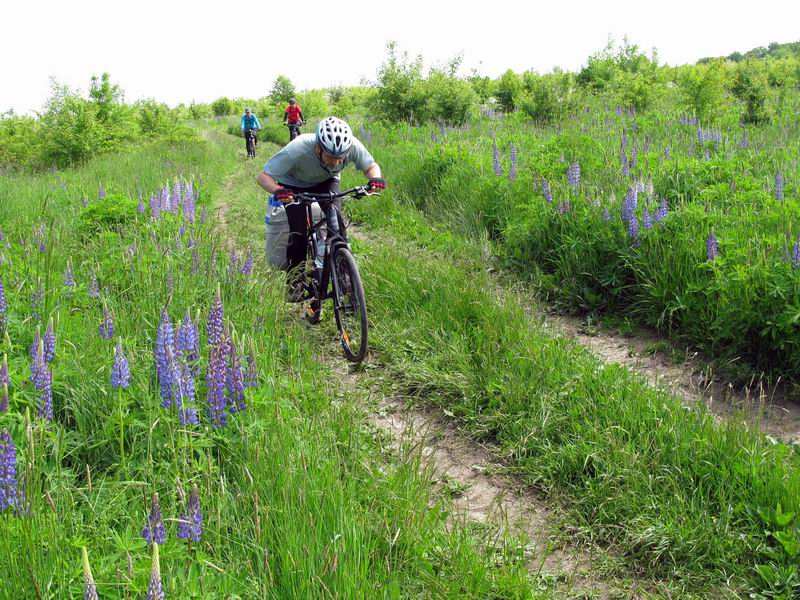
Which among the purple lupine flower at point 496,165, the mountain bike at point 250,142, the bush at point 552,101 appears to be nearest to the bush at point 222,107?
the mountain bike at point 250,142

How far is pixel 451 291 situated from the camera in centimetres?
575

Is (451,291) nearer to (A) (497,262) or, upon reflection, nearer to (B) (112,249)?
(A) (497,262)

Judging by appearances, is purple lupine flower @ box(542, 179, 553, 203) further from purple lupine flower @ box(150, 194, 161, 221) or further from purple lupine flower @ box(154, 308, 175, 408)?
purple lupine flower @ box(154, 308, 175, 408)

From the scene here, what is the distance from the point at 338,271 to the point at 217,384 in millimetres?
2902

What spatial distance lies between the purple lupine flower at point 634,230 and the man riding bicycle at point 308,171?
2.38m

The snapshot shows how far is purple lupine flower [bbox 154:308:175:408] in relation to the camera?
8.50 feet

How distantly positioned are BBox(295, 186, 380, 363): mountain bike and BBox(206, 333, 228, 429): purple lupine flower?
2.31 metres

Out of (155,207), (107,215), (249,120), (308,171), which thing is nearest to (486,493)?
(308,171)

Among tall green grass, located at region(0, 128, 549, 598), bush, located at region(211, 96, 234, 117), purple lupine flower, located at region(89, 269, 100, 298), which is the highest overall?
bush, located at region(211, 96, 234, 117)

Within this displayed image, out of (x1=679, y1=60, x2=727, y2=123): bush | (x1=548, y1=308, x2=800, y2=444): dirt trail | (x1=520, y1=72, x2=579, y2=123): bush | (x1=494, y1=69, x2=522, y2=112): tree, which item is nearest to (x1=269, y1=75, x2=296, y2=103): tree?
(x1=494, y1=69, x2=522, y2=112): tree

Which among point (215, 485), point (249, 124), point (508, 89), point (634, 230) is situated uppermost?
point (508, 89)

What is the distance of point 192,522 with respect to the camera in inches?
81.1

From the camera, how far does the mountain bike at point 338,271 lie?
17.4ft

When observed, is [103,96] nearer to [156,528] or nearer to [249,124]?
[249,124]
